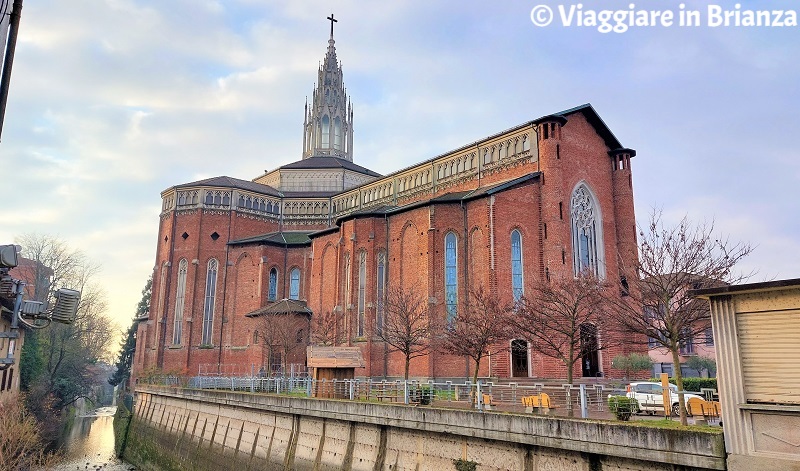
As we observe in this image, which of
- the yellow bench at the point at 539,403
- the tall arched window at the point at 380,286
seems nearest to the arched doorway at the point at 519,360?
the tall arched window at the point at 380,286

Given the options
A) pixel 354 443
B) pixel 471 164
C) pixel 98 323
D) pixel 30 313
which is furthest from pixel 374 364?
pixel 98 323

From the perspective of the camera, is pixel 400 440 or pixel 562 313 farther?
pixel 562 313

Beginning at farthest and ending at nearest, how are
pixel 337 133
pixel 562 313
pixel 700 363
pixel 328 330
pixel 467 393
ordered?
pixel 337 133
pixel 700 363
pixel 328 330
pixel 467 393
pixel 562 313

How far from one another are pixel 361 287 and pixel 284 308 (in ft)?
27.9

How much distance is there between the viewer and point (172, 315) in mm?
52594

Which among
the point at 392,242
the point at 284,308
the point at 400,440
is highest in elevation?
the point at 392,242

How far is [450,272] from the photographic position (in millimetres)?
35812

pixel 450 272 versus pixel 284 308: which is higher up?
pixel 450 272

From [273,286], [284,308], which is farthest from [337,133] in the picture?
[284,308]

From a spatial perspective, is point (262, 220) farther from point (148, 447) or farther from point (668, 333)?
point (668, 333)

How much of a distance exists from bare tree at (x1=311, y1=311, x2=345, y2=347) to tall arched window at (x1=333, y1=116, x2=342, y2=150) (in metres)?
35.0

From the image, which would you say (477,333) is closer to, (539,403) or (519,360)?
(539,403)

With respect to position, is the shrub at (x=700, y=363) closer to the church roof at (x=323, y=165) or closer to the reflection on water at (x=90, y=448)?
the church roof at (x=323, y=165)

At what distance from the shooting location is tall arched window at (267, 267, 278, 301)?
168ft
